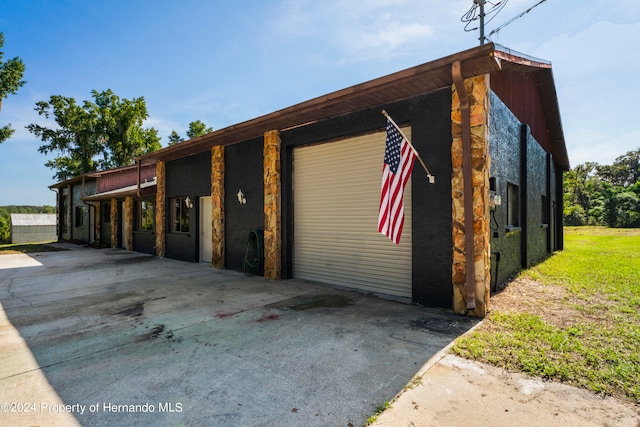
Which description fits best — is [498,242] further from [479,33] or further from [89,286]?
[479,33]

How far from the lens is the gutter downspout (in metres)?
4.38

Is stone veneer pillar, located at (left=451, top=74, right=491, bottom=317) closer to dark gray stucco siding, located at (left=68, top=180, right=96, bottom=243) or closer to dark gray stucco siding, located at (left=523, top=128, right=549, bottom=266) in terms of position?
dark gray stucco siding, located at (left=523, top=128, right=549, bottom=266)

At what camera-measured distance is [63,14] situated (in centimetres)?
841

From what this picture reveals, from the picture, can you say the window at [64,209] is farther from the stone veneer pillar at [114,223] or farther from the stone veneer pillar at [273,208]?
the stone veneer pillar at [273,208]

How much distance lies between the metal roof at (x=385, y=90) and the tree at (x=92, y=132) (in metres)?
21.4

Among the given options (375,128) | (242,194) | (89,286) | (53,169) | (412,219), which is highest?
(53,169)

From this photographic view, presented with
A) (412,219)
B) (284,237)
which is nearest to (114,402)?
(412,219)

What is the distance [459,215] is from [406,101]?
7.44 ft

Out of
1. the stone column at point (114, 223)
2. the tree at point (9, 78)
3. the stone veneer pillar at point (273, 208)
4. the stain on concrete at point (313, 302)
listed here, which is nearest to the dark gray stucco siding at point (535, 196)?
the stain on concrete at point (313, 302)

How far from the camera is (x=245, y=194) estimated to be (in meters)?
8.41

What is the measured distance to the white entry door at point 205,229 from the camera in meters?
10.1

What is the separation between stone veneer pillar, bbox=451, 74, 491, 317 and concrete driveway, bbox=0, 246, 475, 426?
0.48m

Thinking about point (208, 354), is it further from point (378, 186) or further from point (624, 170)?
point (624, 170)

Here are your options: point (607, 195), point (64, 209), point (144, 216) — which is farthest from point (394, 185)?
point (607, 195)
